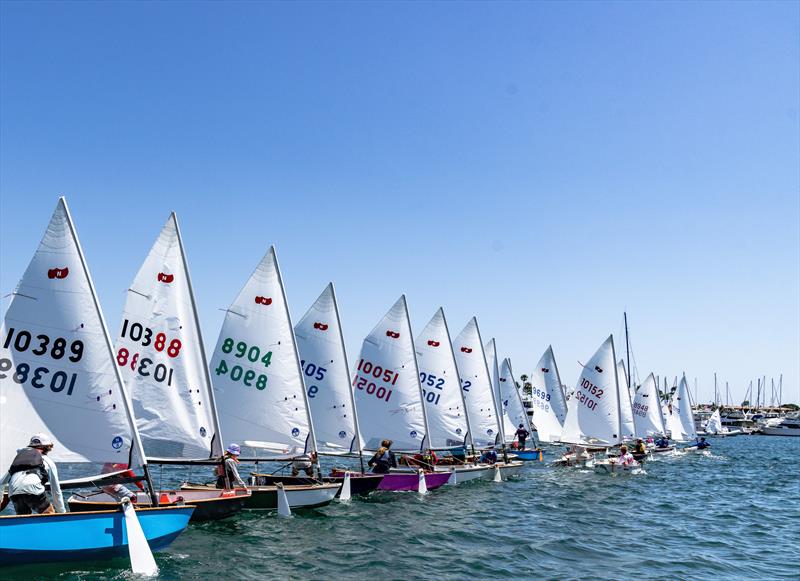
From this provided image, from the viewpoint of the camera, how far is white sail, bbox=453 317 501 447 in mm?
36375

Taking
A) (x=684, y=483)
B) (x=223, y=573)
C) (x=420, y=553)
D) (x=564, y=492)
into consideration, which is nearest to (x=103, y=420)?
(x=223, y=573)

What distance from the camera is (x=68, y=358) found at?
14750 millimetres

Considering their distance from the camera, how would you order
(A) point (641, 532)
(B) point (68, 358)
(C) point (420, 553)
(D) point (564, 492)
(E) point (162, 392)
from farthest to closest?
(D) point (564, 492), (A) point (641, 532), (E) point (162, 392), (C) point (420, 553), (B) point (68, 358)

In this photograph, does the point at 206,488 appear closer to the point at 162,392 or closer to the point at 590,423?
the point at 162,392

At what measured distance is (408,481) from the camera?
26.6m

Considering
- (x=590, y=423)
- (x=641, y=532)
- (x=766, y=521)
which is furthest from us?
(x=590, y=423)

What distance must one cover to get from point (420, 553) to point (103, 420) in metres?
8.38

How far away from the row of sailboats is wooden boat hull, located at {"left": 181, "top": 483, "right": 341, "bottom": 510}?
6 cm

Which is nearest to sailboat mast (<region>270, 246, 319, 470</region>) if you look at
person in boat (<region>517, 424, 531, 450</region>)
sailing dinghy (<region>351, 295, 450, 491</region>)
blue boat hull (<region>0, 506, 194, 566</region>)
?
sailing dinghy (<region>351, 295, 450, 491</region>)

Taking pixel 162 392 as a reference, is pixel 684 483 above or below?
below

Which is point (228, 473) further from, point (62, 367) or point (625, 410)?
point (625, 410)

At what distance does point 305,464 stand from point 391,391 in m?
6.92

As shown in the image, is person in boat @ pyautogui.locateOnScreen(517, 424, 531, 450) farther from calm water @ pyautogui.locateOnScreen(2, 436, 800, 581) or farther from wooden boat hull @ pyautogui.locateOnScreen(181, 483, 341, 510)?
wooden boat hull @ pyautogui.locateOnScreen(181, 483, 341, 510)

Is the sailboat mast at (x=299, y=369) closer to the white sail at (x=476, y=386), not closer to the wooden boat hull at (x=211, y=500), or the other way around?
the wooden boat hull at (x=211, y=500)
